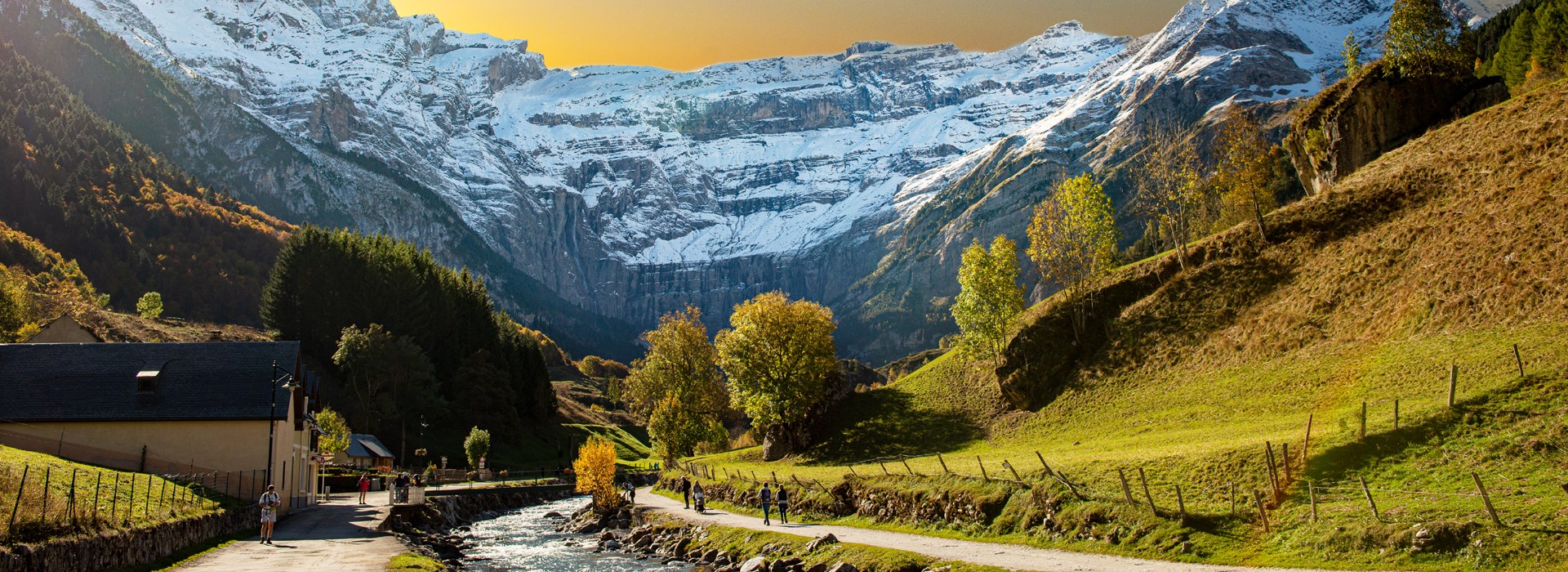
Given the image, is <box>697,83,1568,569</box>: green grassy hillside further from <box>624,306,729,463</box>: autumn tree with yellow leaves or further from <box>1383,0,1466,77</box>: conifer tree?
<box>1383,0,1466,77</box>: conifer tree

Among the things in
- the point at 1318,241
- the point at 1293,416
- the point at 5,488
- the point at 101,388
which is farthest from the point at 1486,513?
the point at 101,388

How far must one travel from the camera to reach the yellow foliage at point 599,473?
57.3 m

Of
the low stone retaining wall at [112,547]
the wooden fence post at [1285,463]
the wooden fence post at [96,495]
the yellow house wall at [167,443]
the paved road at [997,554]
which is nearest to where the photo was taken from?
the low stone retaining wall at [112,547]

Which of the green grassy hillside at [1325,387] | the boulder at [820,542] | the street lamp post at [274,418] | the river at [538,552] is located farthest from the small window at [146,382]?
the green grassy hillside at [1325,387]

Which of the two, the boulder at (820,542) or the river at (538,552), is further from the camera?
the river at (538,552)

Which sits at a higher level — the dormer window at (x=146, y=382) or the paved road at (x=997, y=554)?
the dormer window at (x=146, y=382)

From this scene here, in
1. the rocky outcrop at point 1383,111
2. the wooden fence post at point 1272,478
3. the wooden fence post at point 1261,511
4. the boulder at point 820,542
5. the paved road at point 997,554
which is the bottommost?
the paved road at point 997,554

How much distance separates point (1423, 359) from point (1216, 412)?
9385 mm

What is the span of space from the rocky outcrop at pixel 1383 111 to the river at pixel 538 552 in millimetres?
51276

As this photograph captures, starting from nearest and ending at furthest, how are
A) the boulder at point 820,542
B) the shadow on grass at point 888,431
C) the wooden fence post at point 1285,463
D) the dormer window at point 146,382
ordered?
the wooden fence post at point 1285,463 → the boulder at point 820,542 → the dormer window at point 146,382 → the shadow on grass at point 888,431

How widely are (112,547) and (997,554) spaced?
23.7 m

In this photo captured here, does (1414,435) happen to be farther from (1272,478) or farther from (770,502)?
(770,502)

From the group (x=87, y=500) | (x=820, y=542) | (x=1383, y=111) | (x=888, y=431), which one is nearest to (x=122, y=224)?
(x=888, y=431)

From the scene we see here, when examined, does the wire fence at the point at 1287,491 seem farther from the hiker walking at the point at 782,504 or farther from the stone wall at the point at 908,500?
the hiker walking at the point at 782,504
